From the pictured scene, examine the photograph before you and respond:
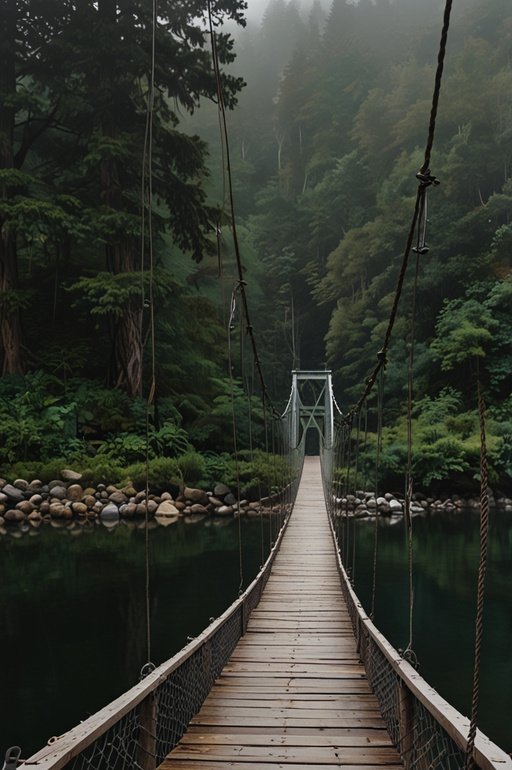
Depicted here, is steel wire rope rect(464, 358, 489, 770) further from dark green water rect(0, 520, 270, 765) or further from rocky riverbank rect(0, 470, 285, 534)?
rocky riverbank rect(0, 470, 285, 534)

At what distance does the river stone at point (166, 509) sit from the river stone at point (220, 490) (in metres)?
0.95

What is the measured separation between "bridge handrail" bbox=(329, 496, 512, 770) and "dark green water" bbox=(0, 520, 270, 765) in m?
1.79

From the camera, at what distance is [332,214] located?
26.1m

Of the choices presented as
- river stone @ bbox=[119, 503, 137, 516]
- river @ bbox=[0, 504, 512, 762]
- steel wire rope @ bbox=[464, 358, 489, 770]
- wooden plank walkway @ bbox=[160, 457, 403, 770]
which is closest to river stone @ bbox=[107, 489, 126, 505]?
river stone @ bbox=[119, 503, 137, 516]

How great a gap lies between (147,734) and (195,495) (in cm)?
1008

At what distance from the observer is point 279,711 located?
2596 millimetres

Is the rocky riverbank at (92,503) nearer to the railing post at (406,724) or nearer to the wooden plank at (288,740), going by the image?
the wooden plank at (288,740)

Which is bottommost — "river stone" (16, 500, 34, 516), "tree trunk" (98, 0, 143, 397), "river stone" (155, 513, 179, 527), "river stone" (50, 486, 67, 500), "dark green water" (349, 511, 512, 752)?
"dark green water" (349, 511, 512, 752)

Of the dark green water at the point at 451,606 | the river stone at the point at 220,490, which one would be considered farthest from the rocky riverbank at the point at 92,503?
the dark green water at the point at 451,606

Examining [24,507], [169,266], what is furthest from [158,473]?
[169,266]

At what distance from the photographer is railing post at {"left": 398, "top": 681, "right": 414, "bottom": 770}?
6.47 feet

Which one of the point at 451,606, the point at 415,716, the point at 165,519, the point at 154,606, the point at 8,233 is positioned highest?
the point at 8,233

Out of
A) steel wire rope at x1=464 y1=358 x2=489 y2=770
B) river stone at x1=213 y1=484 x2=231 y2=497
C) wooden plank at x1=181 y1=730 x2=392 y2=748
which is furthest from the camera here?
river stone at x1=213 y1=484 x2=231 y2=497

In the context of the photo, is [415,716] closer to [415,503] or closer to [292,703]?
[292,703]
